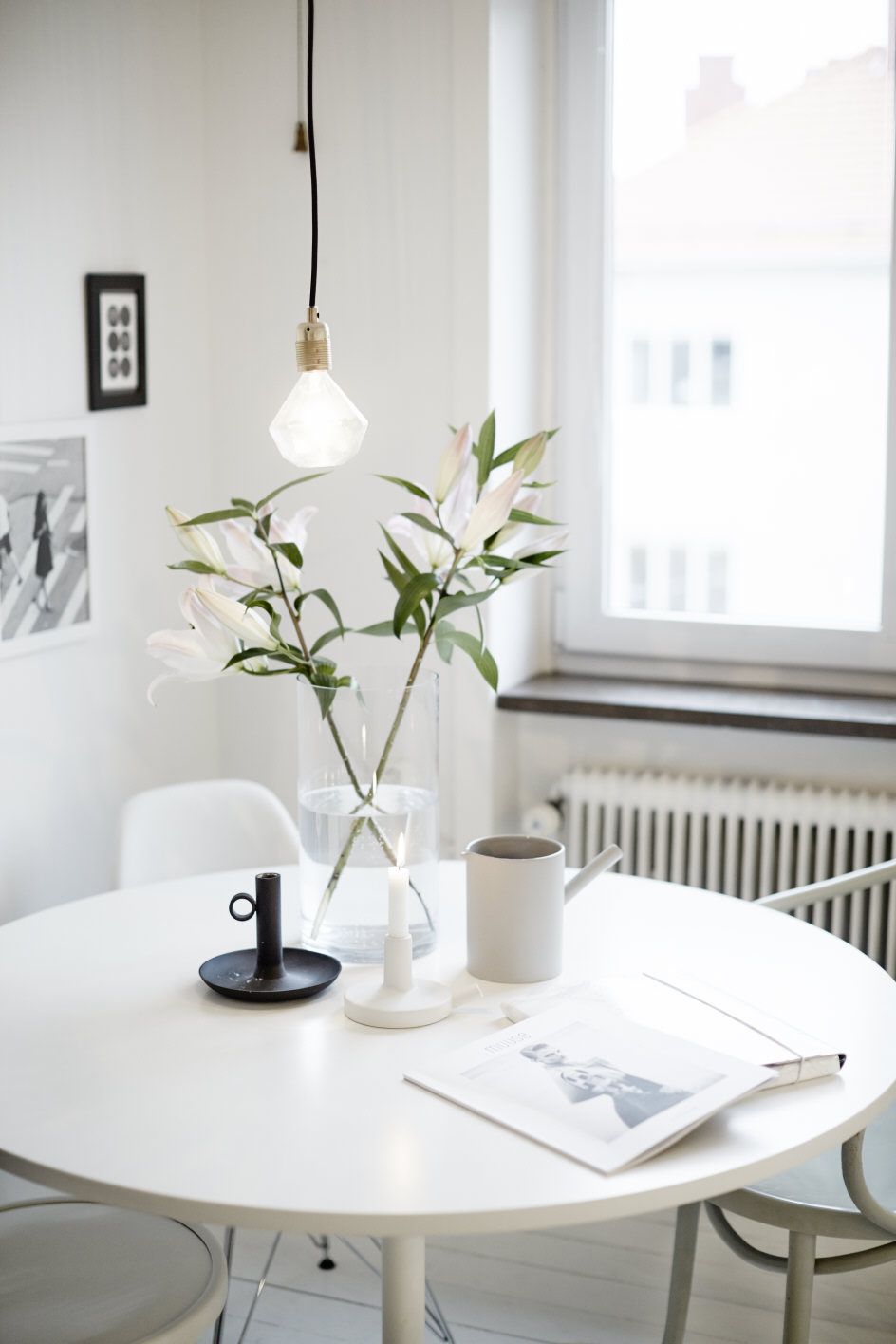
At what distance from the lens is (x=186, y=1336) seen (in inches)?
59.2

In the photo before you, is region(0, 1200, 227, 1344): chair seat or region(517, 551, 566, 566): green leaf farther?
region(517, 551, 566, 566): green leaf

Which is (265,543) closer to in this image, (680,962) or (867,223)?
(680,962)

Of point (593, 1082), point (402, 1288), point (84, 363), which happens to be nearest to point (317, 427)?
point (593, 1082)

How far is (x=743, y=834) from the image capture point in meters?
2.94

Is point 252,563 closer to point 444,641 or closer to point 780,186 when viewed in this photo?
point 444,641

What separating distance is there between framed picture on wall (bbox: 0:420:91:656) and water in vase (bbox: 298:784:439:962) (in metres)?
0.95

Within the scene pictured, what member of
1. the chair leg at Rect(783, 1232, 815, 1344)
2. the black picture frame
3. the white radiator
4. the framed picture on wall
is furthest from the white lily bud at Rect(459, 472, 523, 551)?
the white radiator

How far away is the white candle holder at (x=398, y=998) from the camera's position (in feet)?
5.21

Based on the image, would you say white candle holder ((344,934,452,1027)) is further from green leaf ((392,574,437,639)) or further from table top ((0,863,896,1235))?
green leaf ((392,574,437,639))

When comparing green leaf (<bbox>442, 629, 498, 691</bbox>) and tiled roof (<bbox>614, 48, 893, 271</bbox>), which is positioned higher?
tiled roof (<bbox>614, 48, 893, 271</bbox>)

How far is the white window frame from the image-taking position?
3.01 m

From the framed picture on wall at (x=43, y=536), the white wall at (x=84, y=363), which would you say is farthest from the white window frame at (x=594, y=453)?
the framed picture on wall at (x=43, y=536)

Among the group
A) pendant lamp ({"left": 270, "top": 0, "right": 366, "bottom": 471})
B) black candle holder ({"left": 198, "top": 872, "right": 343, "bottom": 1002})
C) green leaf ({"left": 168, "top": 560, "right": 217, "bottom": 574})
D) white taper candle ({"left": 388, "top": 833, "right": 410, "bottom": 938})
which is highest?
pendant lamp ({"left": 270, "top": 0, "right": 366, "bottom": 471})

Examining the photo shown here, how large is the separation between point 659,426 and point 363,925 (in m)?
1.71
